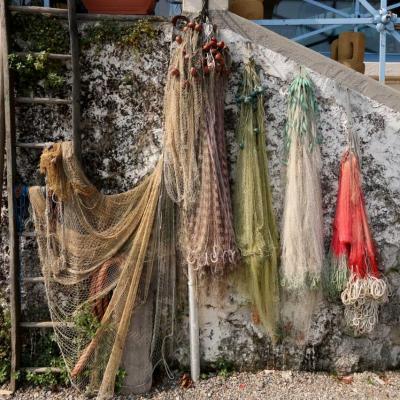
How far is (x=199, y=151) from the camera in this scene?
13.4 feet

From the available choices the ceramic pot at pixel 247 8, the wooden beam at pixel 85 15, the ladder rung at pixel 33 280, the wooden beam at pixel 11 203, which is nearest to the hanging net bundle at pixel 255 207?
the wooden beam at pixel 85 15

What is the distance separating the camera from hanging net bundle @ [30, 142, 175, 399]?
4.09m

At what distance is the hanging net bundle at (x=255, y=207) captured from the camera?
13.5ft

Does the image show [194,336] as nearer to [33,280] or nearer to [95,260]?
[95,260]

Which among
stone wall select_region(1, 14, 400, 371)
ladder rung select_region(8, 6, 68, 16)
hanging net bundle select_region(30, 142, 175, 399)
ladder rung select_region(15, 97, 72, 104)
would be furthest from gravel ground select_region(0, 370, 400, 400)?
ladder rung select_region(8, 6, 68, 16)

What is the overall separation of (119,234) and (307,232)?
1.63 m

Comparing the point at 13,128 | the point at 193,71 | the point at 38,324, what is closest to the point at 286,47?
the point at 193,71

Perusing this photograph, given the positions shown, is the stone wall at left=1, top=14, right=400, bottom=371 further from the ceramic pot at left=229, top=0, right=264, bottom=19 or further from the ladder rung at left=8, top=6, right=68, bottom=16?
the ceramic pot at left=229, top=0, right=264, bottom=19

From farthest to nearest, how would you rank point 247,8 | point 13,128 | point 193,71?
point 247,8
point 13,128
point 193,71

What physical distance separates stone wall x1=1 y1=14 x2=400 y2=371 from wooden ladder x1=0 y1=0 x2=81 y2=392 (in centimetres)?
14

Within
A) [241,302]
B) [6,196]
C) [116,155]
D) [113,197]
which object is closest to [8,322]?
[6,196]

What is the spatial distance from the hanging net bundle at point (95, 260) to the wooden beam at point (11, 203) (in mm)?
215

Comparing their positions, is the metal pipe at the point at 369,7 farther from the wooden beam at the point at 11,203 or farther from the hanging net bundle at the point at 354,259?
the wooden beam at the point at 11,203

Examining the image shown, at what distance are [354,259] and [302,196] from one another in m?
0.71
